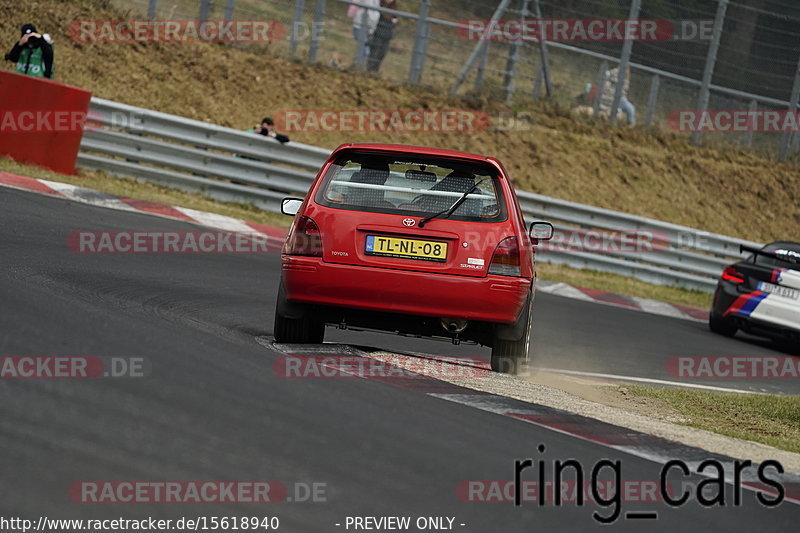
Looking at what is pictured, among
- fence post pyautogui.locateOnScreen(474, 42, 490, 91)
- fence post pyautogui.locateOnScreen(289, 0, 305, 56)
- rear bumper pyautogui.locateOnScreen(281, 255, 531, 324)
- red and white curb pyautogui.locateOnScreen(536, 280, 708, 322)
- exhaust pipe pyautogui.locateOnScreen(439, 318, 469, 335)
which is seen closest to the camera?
rear bumper pyautogui.locateOnScreen(281, 255, 531, 324)

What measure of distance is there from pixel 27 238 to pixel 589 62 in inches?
602

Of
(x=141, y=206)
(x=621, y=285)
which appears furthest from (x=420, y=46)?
(x=141, y=206)

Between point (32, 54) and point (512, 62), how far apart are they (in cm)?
969

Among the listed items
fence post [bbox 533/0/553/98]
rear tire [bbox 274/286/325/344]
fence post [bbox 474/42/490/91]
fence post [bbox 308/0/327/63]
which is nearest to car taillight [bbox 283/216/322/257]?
rear tire [bbox 274/286/325/344]

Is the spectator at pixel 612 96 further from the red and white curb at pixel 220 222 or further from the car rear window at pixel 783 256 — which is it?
the car rear window at pixel 783 256

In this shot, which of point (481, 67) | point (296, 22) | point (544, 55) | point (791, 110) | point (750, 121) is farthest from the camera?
point (750, 121)

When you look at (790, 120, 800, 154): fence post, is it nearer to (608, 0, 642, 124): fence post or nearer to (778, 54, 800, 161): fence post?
(778, 54, 800, 161): fence post

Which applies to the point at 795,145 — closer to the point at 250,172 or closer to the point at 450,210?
the point at 250,172

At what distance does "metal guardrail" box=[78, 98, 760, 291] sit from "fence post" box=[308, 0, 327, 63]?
4066 mm

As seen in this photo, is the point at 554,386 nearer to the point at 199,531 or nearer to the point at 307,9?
the point at 199,531

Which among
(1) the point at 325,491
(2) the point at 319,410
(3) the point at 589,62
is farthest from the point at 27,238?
(3) the point at 589,62

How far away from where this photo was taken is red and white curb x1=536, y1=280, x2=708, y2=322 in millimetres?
16750

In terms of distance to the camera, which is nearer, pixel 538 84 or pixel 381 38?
pixel 381 38

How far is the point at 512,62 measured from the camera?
23656 millimetres
